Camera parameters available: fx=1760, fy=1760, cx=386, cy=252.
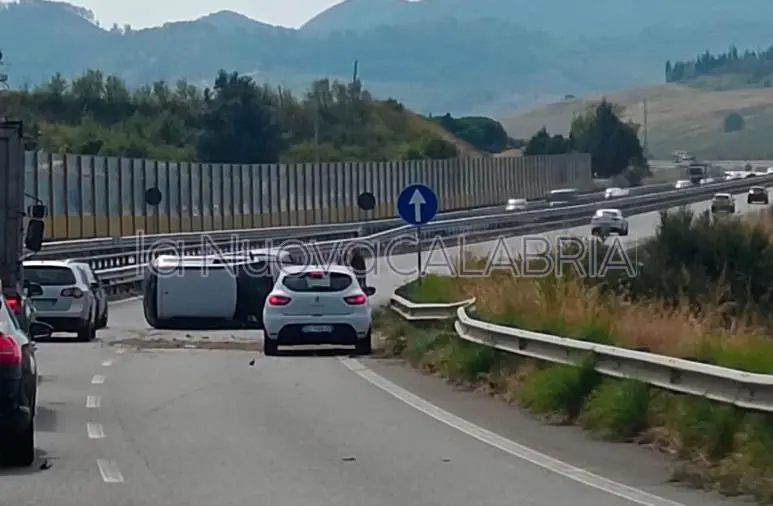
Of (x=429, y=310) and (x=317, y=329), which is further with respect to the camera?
(x=317, y=329)

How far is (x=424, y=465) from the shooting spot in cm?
1488

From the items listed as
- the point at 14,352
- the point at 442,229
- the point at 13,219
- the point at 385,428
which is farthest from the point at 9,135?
the point at 442,229

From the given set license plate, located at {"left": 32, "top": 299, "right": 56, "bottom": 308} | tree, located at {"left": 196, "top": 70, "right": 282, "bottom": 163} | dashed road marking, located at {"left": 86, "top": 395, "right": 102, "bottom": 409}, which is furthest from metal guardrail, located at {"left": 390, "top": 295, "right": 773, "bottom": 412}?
tree, located at {"left": 196, "top": 70, "right": 282, "bottom": 163}

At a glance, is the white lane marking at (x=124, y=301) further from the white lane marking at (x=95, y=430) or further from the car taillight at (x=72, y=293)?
Answer: the white lane marking at (x=95, y=430)

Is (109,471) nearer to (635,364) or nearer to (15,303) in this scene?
(635,364)

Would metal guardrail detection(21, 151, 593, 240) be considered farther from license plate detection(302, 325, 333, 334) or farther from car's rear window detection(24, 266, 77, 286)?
license plate detection(302, 325, 333, 334)

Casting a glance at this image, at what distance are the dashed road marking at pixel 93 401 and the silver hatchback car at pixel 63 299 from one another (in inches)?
474

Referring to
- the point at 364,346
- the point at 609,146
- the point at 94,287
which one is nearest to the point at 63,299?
the point at 94,287

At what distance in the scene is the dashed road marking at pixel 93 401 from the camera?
1977cm

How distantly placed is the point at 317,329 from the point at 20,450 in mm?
14248

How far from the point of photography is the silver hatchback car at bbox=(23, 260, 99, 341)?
3294 cm

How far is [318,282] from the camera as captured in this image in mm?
28969

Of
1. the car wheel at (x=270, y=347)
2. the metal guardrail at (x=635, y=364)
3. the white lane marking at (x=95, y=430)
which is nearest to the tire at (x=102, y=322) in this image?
the car wheel at (x=270, y=347)

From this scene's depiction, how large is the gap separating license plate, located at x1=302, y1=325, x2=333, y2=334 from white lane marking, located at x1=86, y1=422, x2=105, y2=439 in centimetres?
1073
